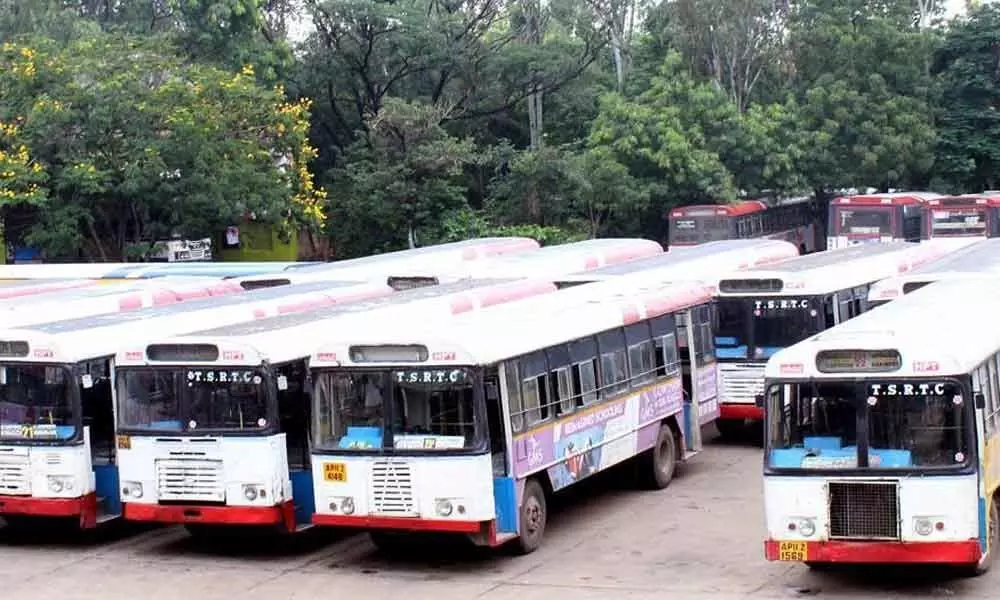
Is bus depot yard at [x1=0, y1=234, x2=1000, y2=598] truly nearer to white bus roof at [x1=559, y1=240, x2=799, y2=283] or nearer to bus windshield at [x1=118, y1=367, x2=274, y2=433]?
bus windshield at [x1=118, y1=367, x2=274, y2=433]

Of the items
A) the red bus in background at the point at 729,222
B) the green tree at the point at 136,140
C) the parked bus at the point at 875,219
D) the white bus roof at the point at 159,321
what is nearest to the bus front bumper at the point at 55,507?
the white bus roof at the point at 159,321

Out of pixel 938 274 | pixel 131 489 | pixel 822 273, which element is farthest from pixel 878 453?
pixel 822 273

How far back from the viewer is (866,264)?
22281 millimetres

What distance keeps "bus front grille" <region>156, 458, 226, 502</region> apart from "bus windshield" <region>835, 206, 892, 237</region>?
26.4 m

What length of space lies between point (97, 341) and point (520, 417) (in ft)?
14.5

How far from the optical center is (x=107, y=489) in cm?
1566

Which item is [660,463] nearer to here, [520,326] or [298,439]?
[520,326]

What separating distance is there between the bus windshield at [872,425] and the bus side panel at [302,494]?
185 inches

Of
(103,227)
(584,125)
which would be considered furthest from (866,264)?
(584,125)

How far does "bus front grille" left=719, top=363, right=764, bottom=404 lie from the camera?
1973 cm

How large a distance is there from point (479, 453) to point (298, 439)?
2163mm

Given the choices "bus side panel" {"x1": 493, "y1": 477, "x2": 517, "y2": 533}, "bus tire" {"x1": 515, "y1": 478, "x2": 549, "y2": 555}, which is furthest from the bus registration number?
"bus tire" {"x1": 515, "y1": 478, "x2": 549, "y2": 555}

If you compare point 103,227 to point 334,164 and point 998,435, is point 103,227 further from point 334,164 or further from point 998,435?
point 998,435

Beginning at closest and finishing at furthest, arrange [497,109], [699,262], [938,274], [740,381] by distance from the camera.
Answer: [938,274], [740,381], [699,262], [497,109]
